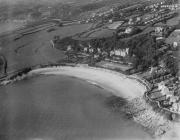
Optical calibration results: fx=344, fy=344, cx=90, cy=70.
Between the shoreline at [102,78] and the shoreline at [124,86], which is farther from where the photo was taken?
the shoreline at [102,78]

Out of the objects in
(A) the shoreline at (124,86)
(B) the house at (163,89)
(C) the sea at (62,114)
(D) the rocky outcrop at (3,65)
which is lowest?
(C) the sea at (62,114)

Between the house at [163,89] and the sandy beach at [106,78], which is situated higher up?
the house at [163,89]

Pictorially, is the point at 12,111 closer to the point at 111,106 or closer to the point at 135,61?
the point at 111,106

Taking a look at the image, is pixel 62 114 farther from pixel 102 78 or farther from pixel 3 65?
pixel 3 65

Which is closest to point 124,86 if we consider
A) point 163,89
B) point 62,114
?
point 163,89

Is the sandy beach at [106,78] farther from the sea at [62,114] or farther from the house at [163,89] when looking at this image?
the house at [163,89]

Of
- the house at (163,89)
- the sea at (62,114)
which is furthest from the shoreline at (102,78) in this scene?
the house at (163,89)

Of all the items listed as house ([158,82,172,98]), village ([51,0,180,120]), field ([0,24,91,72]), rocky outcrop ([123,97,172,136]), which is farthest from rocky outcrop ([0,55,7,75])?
house ([158,82,172,98])
